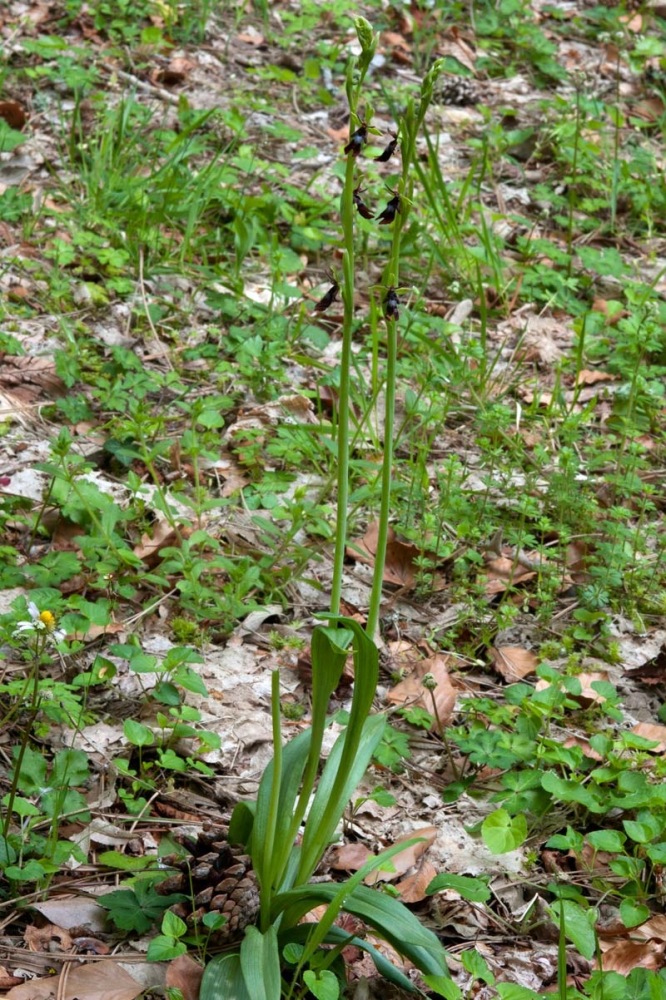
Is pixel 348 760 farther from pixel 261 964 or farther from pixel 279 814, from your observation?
pixel 261 964

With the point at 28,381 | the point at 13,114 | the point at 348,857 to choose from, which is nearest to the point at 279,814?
the point at 348,857

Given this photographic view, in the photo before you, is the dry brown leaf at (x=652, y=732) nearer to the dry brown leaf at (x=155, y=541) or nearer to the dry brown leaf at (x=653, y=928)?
the dry brown leaf at (x=653, y=928)

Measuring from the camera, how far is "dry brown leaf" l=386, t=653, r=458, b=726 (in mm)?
2307

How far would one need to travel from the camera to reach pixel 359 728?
1536 mm

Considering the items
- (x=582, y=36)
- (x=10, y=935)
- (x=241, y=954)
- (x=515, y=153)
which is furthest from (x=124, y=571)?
(x=582, y=36)

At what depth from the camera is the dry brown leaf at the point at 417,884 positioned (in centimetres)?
191

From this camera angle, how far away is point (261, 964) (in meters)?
1.58

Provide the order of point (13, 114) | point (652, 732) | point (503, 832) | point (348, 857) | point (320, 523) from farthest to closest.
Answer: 1. point (13, 114)
2. point (320, 523)
3. point (652, 732)
4. point (348, 857)
5. point (503, 832)

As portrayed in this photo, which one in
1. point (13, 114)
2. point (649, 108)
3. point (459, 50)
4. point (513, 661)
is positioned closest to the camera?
point (513, 661)

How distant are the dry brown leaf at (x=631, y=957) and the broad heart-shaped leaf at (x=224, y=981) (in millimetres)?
646

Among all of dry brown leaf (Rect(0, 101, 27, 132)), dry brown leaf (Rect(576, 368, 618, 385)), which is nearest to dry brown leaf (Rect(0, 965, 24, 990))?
dry brown leaf (Rect(576, 368, 618, 385))

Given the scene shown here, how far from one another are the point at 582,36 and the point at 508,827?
15.7 ft

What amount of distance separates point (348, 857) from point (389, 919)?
1.18 feet

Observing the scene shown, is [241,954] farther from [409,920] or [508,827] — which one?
[508,827]
